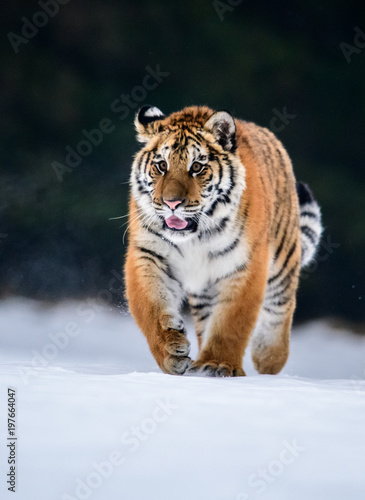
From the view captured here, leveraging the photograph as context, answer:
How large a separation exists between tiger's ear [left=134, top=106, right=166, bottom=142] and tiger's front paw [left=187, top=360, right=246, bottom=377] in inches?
47.6

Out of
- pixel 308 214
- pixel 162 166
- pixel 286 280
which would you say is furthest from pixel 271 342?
pixel 162 166

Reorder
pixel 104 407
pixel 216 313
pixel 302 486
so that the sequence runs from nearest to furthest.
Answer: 1. pixel 302 486
2. pixel 104 407
3. pixel 216 313

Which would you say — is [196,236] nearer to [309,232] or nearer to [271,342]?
[271,342]

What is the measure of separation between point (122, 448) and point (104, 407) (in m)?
0.28

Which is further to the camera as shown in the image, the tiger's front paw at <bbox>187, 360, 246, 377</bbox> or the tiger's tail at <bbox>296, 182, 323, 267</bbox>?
the tiger's tail at <bbox>296, 182, 323, 267</bbox>

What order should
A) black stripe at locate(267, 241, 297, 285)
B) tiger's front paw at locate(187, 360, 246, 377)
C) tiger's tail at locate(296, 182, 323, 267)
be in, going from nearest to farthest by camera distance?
tiger's front paw at locate(187, 360, 246, 377)
black stripe at locate(267, 241, 297, 285)
tiger's tail at locate(296, 182, 323, 267)

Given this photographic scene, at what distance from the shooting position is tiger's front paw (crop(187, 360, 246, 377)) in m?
3.67

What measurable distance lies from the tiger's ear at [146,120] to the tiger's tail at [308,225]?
1.68m

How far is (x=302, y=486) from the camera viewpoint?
7.69 ft

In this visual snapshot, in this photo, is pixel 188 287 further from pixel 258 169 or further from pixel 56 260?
pixel 56 260

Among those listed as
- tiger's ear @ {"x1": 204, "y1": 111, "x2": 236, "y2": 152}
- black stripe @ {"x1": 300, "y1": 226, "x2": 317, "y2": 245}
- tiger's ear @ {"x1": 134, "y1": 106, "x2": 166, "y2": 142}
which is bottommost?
tiger's ear @ {"x1": 204, "y1": 111, "x2": 236, "y2": 152}

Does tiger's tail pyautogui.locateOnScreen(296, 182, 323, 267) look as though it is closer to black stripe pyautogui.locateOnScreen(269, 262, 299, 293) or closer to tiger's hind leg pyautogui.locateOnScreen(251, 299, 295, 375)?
black stripe pyautogui.locateOnScreen(269, 262, 299, 293)

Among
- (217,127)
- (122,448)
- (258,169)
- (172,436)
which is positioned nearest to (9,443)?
(122,448)

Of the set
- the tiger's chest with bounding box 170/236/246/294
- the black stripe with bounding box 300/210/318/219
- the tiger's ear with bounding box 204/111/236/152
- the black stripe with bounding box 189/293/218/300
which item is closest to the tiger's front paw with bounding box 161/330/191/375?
the tiger's chest with bounding box 170/236/246/294
